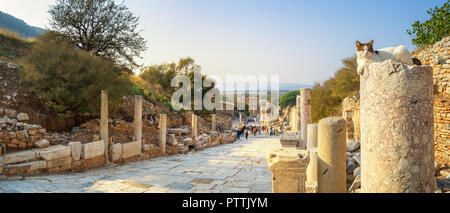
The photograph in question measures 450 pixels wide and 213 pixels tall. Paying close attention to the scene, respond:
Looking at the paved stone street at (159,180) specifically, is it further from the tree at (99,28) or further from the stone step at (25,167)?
the tree at (99,28)

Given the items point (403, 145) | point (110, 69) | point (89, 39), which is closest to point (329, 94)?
point (110, 69)

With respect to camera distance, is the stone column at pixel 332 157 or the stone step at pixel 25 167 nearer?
the stone column at pixel 332 157

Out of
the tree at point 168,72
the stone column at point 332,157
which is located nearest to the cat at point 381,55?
the stone column at point 332,157

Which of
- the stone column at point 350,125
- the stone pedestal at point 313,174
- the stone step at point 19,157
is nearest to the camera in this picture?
the stone pedestal at point 313,174

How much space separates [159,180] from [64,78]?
6559 millimetres

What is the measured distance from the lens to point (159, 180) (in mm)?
7789

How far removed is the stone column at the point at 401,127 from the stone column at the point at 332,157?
6.94ft

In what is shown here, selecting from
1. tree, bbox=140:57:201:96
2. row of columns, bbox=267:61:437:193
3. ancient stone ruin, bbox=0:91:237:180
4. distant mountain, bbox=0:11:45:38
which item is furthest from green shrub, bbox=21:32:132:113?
distant mountain, bbox=0:11:45:38

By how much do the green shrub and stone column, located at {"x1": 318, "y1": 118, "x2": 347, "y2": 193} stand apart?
9.90 meters

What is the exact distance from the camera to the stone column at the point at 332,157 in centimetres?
497

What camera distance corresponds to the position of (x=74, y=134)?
35.8 ft

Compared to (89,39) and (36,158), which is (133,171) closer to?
(36,158)

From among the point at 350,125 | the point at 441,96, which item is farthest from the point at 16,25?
the point at 441,96
